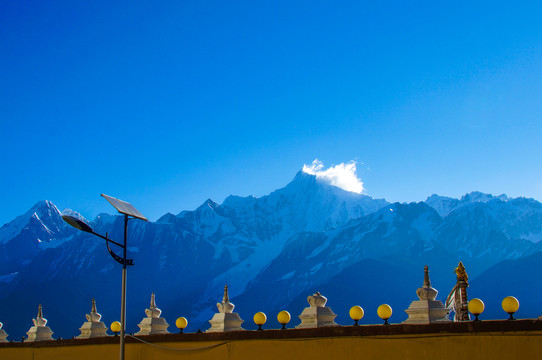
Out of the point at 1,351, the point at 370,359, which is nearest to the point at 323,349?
the point at 370,359

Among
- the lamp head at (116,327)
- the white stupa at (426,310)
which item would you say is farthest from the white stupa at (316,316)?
the lamp head at (116,327)

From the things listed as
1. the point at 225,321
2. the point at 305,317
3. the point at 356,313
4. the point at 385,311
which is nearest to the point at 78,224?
the point at 225,321

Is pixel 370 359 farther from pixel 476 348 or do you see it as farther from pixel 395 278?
pixel 395 278

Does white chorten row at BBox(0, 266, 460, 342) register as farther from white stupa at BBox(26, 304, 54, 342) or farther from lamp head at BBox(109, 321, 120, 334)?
lamp head at BBox(109, 321, 120, 334)

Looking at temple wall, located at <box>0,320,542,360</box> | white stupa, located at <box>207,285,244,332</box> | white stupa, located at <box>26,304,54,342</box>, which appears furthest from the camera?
white stupa, located at <box>26,304,54,342</box>

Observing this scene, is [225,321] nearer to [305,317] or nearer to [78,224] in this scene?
[305,317]

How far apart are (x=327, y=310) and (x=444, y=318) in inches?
108

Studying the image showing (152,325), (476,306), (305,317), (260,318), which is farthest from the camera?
(152,325)

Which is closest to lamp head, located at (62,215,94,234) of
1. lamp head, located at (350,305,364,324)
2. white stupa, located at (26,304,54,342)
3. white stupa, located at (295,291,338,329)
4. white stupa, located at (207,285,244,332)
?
white stupa, located at (207,285,244,332)

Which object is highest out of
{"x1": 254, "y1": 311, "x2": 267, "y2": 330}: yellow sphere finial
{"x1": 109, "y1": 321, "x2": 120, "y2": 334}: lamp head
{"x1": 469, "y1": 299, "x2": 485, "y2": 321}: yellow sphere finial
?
{"x1": 109, "y1": 321, "x2": 120, "y2": 334}: lamp head

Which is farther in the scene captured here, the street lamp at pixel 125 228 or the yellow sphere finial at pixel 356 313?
the street lamp at pixel 125 228

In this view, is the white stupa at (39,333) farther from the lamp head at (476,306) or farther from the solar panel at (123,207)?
the lamp head at (476,306)

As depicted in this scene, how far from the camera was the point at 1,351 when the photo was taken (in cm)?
1977

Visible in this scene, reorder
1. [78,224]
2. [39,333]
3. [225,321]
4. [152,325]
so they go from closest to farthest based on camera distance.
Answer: [78,224] < [225,321] < [152,325] < [39,333]
